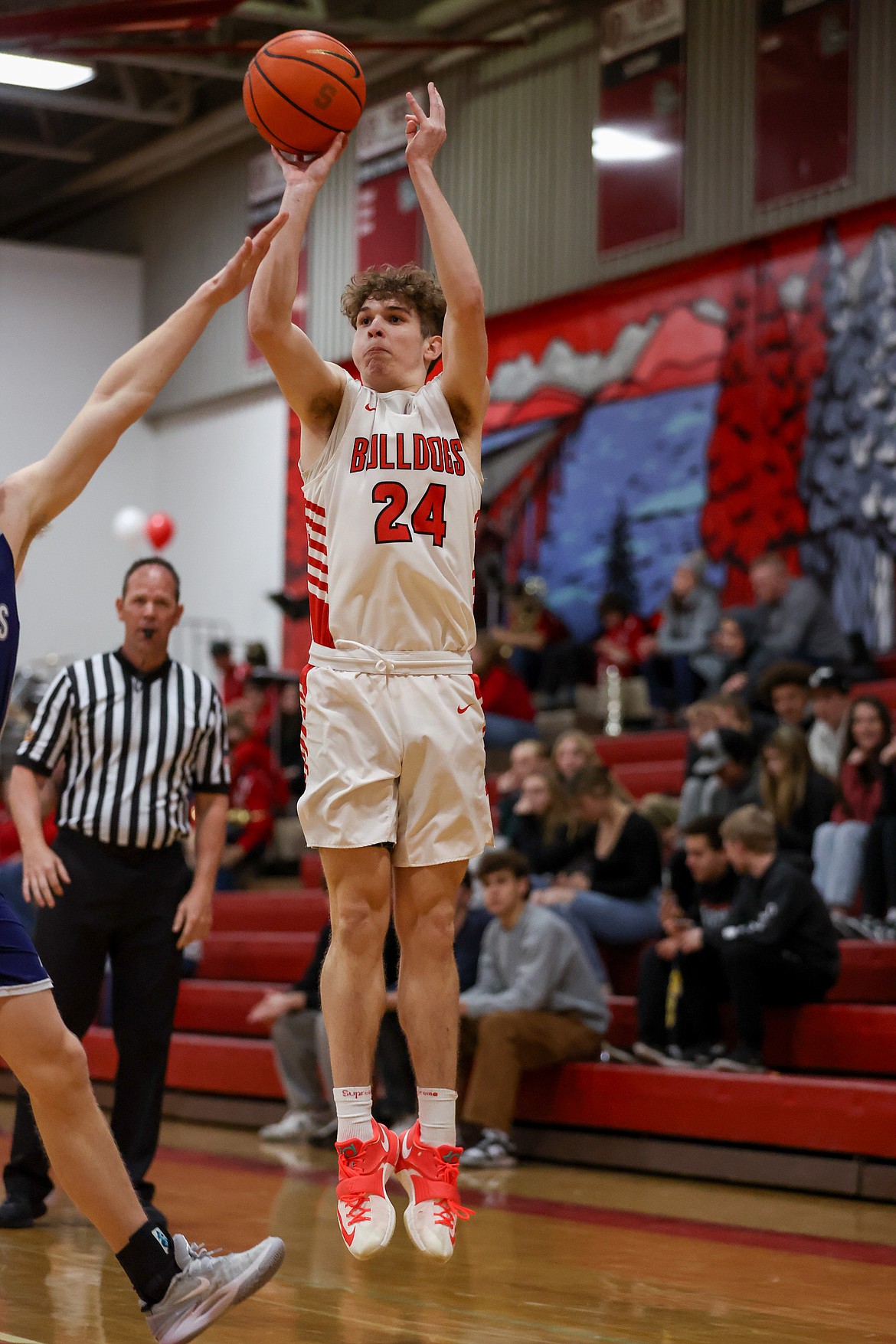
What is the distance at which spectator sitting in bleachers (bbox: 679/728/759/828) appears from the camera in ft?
27.3

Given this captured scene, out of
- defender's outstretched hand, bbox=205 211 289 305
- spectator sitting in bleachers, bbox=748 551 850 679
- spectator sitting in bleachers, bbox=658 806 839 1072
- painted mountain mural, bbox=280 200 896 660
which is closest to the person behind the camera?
defender's outstretched hand, bbox=205 211 289 305

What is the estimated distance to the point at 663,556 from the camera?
46.3ft

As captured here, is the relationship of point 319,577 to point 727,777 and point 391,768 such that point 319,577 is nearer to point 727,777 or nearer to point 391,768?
point 391,768

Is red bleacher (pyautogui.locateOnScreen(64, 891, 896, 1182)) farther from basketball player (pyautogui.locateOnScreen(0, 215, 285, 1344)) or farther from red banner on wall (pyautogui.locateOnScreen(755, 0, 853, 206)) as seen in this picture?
red banner on wall (pyautogui.locateOnScreen(755, 0, 853, 206))

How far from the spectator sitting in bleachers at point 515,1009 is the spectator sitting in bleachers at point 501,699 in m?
3.80

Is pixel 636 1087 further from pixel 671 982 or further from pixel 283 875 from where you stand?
pixel 283 875

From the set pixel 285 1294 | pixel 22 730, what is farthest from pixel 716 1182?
pixel 22 730

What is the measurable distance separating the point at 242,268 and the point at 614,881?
479 centimetres

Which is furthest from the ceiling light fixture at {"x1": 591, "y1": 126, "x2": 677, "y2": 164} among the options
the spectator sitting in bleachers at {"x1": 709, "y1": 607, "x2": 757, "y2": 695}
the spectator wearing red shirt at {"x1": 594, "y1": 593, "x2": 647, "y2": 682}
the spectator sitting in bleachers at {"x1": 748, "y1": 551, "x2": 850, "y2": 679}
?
the spectator sitting in bleachers at {"x1": 709, "y1": 607, "x2": 757, "y2": 695}

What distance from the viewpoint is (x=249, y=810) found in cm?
1286

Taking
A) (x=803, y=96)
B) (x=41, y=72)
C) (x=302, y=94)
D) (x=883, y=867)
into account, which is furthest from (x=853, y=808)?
(x=41, y=72)

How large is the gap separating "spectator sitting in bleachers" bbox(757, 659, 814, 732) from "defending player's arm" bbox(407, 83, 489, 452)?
527cm

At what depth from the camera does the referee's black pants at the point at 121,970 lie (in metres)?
5.49

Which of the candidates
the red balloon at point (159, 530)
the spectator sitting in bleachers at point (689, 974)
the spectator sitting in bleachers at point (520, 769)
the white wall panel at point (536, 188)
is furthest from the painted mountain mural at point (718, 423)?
the spectator sitting in bleachers at point (689, 974)
